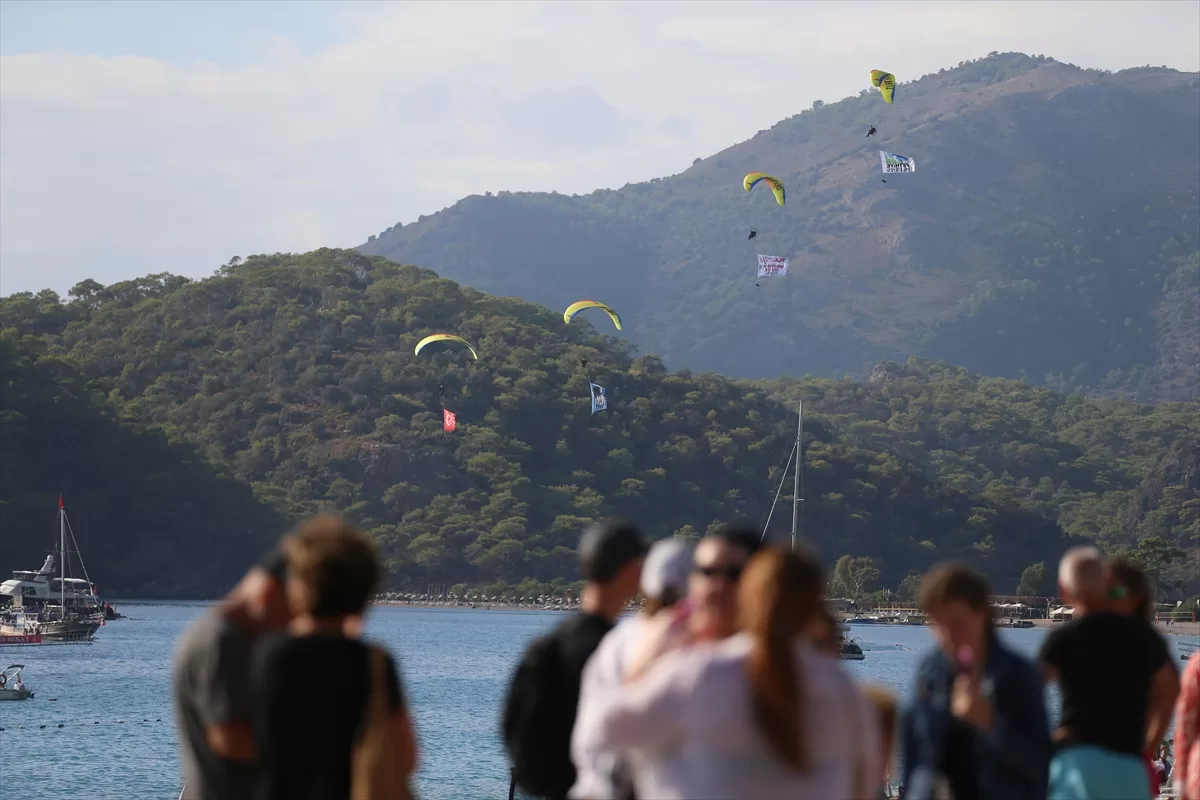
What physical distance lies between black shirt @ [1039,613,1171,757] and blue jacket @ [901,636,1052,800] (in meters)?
0.75

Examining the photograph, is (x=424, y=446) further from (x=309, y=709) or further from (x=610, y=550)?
(x=309, y=709)

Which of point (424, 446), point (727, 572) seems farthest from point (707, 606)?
point (424, 446)

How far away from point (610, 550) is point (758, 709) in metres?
1.65

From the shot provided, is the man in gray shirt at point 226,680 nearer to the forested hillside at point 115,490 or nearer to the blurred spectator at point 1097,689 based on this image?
the blurred spectator at point 1097,689

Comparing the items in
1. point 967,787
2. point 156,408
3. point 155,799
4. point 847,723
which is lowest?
point 155,799

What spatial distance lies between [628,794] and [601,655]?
1.39 ft

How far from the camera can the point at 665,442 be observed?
156m

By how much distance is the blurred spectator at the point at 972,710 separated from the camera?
6098 millimetres

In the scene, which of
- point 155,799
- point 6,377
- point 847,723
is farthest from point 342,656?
point 6,377

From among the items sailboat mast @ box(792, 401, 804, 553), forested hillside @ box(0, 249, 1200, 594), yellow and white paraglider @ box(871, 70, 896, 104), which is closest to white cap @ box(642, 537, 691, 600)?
sailboat mast @ box(792, 401, 804, 553)

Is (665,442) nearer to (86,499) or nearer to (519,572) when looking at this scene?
(519,572)

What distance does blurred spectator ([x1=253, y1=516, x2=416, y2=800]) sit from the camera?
518 centimetres

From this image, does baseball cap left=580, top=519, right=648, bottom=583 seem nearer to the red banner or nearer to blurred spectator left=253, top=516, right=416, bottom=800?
blurred spectator left=253, top=516, right=416, bottom=800

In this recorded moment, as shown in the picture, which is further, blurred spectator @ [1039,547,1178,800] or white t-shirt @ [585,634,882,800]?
blurred spectator @ [1039,547,1178,800]
